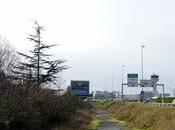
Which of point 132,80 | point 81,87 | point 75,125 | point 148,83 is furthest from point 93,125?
point 81,87

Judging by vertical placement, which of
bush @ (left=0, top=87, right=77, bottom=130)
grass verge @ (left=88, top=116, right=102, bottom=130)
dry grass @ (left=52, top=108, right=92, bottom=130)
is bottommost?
grass verge @ (left=88, top=116, right=102, bottom=130)

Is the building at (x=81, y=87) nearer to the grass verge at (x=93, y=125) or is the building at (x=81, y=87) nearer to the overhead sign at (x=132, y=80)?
the overhead sign at (x=132, y=80)

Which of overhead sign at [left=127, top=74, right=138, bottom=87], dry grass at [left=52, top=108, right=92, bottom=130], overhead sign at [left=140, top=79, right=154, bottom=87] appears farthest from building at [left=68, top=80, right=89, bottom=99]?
dry grass at [left=52, top=108, right=92, bottom=130]

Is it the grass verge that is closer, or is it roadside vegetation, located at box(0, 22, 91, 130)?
roadside vegetation, located at box(0, 22, 91, 130)

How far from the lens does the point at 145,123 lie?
53.5 m

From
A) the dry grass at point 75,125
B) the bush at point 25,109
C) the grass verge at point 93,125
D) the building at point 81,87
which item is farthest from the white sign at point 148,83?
the bush at point 25,109

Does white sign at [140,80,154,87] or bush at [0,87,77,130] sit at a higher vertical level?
white sign at [140,80,154,87]

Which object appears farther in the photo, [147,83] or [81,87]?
[81,87]

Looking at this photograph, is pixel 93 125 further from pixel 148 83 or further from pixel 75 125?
pixel 148 83

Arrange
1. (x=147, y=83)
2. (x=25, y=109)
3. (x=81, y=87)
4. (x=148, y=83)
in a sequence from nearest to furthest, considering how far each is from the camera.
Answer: (x=25, y=109)
(x=147, y=83)
(x=148, y=83)
(x=81, y=87)

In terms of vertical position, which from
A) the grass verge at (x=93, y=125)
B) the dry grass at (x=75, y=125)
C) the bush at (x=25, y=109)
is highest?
the bush at (x=25, y=109)

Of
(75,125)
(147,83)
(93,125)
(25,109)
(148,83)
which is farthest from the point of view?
(148,83)

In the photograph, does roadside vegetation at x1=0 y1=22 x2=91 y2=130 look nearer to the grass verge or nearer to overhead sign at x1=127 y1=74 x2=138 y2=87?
the grass verge

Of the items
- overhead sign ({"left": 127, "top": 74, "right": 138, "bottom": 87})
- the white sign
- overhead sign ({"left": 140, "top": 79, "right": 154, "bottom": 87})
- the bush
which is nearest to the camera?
the bush
